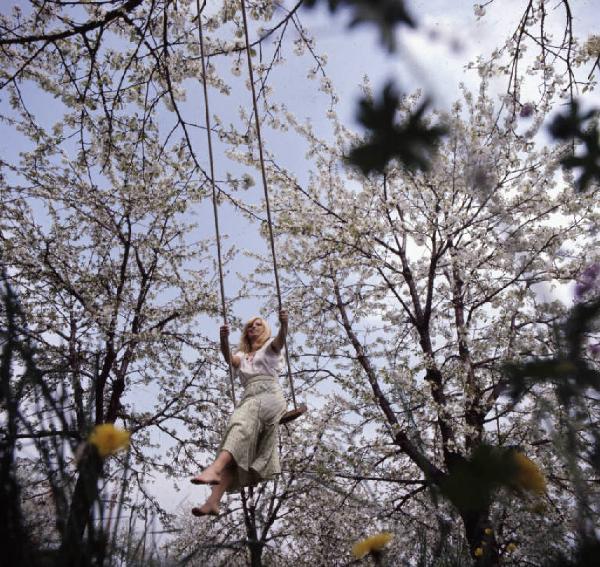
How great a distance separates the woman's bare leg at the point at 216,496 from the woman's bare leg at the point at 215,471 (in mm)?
50

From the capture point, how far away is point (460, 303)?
8086 mm

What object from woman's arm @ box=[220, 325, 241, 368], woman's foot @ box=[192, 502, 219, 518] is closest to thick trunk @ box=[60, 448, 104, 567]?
woman's foot @ box=[192, 502, 219, 518]

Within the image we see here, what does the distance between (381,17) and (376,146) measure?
198mm

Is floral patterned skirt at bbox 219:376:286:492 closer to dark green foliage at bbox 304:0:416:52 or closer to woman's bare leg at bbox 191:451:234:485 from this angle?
woman's bare leg at bbox 191:451:234:485

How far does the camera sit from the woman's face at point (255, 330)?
14.2ft

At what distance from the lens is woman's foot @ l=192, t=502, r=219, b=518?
276cm

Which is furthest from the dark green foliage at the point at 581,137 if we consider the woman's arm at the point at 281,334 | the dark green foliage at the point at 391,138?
the woman's arm at the point at 281,334

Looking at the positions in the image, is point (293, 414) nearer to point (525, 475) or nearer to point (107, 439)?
point (107, 439)

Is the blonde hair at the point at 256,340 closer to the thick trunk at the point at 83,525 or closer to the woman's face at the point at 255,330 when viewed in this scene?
the woman's face at the point at 255,330

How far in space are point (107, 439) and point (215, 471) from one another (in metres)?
2.37

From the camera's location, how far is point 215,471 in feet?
10.1

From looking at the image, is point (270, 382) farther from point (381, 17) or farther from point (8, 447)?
point (381, 17)

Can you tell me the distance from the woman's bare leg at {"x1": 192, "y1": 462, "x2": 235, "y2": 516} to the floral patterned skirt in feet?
0.23

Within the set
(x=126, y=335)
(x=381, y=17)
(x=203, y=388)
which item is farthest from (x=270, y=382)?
(x=203, y=388)
